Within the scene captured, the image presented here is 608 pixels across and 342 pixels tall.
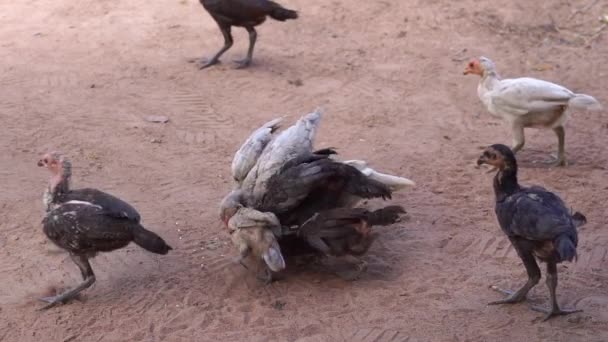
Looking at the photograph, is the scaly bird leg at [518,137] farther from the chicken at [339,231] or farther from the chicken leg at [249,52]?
the chicken leg at [249,52]

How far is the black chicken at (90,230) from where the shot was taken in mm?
5527

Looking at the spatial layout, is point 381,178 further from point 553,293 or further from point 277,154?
point 553,293

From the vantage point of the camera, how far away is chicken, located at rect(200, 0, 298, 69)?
9.70m

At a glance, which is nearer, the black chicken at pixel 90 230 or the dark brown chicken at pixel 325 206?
the black chicken at pixel 90 230

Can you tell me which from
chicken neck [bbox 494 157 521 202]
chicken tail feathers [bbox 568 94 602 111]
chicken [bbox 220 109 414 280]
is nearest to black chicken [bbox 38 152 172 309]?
chicken [bbox 220 109 414 280]

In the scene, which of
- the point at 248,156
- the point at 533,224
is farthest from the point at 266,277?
the point at 533,224

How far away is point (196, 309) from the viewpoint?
554 centimetres

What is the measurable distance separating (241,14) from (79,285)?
4.86 metres

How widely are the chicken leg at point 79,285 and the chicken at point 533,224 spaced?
2.68 metres

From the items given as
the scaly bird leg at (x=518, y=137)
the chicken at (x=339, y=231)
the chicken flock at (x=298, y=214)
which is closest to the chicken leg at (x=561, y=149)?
the scaly bird leg at (x=518, y=137)

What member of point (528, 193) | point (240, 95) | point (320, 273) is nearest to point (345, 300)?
point (320, 273)

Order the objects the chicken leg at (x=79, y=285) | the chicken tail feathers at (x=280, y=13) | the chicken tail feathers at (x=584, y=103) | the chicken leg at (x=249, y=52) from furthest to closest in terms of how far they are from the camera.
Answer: the chicken leg at (x=249, y=52) → the chicken tail feathers at (x=280, y=13) → the chicken tail feathers at (x=584, y=103) → the chicken leg at (x=79, y=285)

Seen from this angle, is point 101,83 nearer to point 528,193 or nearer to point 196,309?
point 196,309

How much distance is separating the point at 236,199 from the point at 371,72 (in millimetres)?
4233
